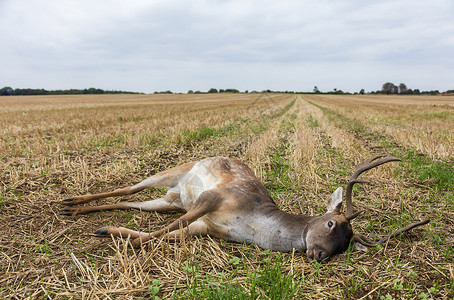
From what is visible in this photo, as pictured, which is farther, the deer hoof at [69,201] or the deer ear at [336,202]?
the deer hoof at [69,201]

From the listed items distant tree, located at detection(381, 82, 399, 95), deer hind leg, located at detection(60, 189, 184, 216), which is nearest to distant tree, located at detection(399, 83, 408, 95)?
distant tree, located at detection(381, 82, 399, 95)

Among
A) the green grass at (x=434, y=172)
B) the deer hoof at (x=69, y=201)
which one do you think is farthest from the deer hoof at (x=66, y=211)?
the green grass at (x=434, y=172)

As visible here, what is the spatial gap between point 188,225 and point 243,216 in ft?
2.11

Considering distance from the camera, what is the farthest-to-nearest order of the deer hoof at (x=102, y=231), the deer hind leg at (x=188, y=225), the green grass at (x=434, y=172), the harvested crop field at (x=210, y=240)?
1. the green grass at (x=434, y=172)
2. the deer hoof at (x=102, y=231)
3. the deer hind leg at (x=188, y=225)
4. the harvested crop field at (x=210, y=240)

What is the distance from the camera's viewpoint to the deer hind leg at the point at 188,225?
10.5ft

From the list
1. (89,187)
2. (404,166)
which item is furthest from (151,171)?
(404,166)

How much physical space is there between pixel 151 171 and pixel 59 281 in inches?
140

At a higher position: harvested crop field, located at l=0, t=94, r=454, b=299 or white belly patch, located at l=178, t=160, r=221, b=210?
white belly patch, located at l=178, t=160, r=221, b=210

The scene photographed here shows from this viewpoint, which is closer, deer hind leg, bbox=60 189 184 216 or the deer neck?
the deer neck

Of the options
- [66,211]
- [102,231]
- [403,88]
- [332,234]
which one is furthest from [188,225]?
[403,88]

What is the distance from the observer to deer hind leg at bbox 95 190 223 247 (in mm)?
3201

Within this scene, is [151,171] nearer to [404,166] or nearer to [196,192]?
[196,192]

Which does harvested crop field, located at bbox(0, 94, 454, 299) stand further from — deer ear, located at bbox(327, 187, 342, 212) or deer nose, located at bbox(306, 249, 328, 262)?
deer ear, located at bbox(327, 187, 342, 212)

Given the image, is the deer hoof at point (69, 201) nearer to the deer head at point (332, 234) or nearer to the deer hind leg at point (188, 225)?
the deer hind leg at point (188, 225)
